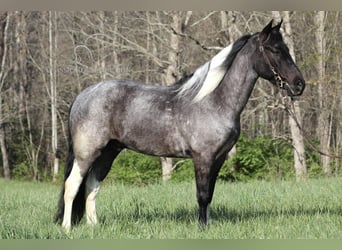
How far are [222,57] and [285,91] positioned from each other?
82 centimetres

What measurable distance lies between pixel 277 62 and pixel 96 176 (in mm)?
2617

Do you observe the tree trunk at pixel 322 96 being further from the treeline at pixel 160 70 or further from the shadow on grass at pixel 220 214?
the shadow on grass at pixel 220 214

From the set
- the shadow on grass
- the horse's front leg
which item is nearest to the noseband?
the horse's front leg

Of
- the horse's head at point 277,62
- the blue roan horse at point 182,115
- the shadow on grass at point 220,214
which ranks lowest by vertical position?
the shadow on grass at point 220,214

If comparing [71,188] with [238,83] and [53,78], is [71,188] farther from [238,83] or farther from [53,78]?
[53,78]

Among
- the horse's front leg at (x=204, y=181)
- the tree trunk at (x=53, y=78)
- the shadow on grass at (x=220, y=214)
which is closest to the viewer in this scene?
the horse's front leg at (x=204, y=181)

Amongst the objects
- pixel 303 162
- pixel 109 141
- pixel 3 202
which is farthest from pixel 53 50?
pixel 109 141

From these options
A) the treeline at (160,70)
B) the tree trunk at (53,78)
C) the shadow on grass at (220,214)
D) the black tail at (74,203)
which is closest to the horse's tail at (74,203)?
the black tail at (74,203)

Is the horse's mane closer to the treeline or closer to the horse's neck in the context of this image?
the horse's neck

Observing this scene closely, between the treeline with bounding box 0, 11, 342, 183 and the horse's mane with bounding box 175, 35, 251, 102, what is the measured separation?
6896 millimetres

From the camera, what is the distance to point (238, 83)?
574 cm

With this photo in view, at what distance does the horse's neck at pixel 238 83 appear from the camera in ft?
18.7

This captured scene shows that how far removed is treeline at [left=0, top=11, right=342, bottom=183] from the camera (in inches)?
595

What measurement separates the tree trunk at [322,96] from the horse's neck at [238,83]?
9.07 m
